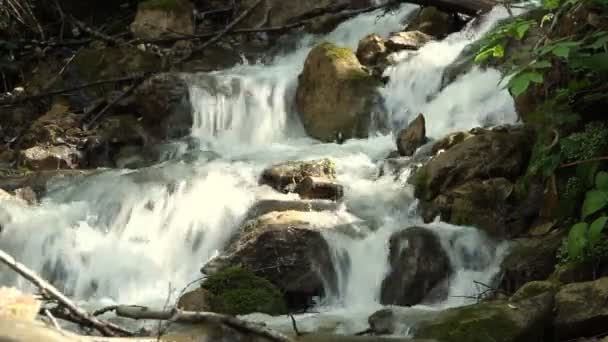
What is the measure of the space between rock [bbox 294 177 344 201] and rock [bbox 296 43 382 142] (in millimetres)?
2851

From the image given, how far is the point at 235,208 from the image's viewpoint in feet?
24.9

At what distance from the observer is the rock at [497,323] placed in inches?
158

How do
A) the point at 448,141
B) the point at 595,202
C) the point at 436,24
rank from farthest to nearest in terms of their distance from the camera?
the point at 436,24 → the point at 448,141 → the point at 595,202

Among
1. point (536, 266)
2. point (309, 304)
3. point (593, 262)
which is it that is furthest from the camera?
point (309, 304)

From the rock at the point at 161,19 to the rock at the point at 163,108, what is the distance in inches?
98.5

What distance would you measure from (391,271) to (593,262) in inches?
69.7

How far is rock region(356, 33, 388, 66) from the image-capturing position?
11328 mm

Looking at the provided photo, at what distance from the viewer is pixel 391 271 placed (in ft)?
20.2

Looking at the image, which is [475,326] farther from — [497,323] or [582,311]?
[582,311]

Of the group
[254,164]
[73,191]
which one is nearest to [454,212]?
[254,164]

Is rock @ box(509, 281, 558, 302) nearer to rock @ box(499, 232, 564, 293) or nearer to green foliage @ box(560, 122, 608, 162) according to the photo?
rock @ box(499, 232, 564, 293)

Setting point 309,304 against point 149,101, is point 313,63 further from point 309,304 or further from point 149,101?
point 309,304

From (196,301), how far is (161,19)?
9.70m

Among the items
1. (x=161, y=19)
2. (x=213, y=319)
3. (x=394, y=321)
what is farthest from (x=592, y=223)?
(x=161, y=19)
